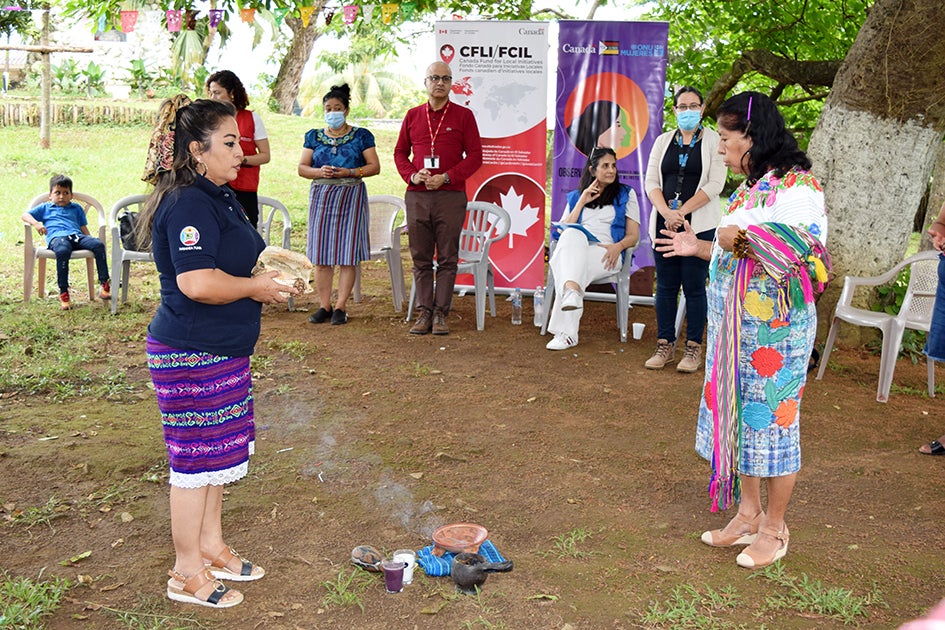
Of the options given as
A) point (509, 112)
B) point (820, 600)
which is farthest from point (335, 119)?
point (820, 600)

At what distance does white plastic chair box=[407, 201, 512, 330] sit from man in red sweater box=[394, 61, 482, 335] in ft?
0.74

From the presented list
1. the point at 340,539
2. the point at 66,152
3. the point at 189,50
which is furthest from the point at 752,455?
the point at 189,50

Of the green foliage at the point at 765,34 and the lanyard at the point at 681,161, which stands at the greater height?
the green foliage at the point at 765,34

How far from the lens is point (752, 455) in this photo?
3303 millimetres

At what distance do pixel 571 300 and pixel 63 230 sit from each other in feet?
13.5

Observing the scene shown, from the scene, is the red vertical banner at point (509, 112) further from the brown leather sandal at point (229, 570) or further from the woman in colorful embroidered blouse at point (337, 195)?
the brown leather sandal at point (229, 570)

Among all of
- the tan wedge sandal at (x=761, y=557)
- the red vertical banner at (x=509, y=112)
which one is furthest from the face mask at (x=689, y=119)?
the tan wedge sandal at (x=761, y=557)

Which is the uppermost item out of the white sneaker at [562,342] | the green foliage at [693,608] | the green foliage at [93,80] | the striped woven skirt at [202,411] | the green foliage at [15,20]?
the green foliage at [15,20]

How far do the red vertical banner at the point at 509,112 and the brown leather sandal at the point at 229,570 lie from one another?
206 inches

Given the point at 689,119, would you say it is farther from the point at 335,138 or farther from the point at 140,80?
the point at 140,80

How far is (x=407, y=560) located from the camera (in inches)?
131

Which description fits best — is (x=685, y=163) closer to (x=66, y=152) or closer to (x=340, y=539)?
(x=340, y=539)

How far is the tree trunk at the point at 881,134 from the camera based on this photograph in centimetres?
622

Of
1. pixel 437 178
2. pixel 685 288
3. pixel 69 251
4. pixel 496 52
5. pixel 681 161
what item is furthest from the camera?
pixel 496 52
